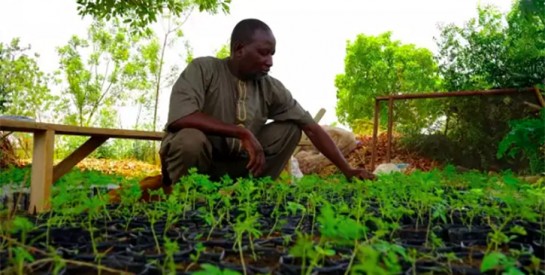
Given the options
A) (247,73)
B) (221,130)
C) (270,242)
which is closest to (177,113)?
(221,130)

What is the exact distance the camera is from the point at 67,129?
4.00 m

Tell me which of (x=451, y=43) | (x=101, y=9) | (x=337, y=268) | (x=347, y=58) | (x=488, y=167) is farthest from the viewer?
(x=347, y=58)

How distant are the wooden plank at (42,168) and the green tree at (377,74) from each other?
1742 centimetres

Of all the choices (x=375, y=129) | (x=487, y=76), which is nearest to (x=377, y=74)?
(x=487, y=76)

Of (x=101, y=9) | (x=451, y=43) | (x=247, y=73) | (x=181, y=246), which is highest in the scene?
(x=451, y=43)

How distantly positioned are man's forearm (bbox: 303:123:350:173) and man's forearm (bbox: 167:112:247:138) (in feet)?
2.69

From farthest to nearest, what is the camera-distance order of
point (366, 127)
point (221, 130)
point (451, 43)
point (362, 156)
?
point (366, 127), point (451, 43), point (362, 156), point (221, 130)

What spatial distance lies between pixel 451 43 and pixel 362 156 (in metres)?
4.23

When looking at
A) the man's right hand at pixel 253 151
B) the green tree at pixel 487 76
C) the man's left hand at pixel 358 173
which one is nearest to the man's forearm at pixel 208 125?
the man's right hand at pixel 253 151

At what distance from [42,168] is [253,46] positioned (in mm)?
1641

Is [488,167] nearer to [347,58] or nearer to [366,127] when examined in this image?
[366,127]

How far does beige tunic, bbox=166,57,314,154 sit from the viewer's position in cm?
371

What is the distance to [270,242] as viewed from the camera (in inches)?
73.4

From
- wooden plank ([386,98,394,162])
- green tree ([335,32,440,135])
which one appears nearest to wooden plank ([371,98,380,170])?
wooden plank ([386,98,394,162])
